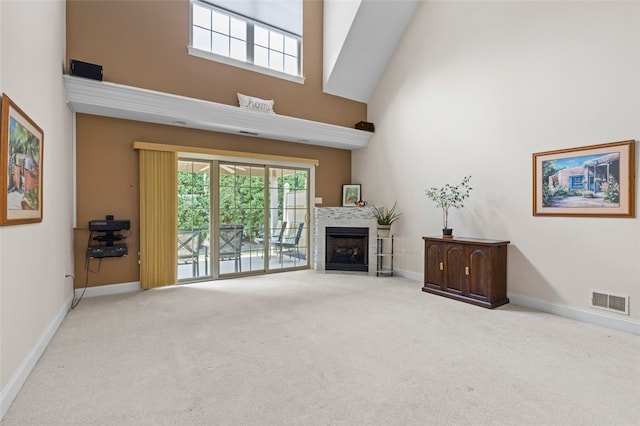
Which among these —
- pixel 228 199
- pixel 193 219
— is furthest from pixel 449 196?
pixel 193 219

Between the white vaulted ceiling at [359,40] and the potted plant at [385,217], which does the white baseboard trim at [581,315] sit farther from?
the white vaulted ceiling at [359,40]

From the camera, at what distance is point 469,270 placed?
4.48 metres

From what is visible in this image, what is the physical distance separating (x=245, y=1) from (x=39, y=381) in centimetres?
622

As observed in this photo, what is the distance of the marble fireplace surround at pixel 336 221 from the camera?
20.9ft

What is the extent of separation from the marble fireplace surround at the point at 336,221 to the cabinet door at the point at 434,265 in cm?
135

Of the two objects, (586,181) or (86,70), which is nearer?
(586,181)

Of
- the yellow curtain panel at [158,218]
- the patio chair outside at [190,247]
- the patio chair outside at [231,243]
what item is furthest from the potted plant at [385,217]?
the yellow curtain panel at [158,218]

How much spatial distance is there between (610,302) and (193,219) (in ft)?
18.9

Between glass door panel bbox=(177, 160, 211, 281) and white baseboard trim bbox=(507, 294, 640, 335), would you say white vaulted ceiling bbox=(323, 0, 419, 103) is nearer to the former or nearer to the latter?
glass door panel bbox=(177, 160, 211, 281)

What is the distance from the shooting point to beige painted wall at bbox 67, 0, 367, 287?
4.55 metres

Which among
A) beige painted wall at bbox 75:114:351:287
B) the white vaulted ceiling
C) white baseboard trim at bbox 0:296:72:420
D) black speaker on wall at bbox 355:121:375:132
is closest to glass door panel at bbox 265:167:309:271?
black speaker on wall at bbox 355:121:375:132

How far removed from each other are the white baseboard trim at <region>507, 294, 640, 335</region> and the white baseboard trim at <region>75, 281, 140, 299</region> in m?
5.50

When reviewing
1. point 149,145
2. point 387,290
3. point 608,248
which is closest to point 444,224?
point 387,290

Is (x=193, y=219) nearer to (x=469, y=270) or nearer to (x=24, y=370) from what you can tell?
(x=24, y=370)
